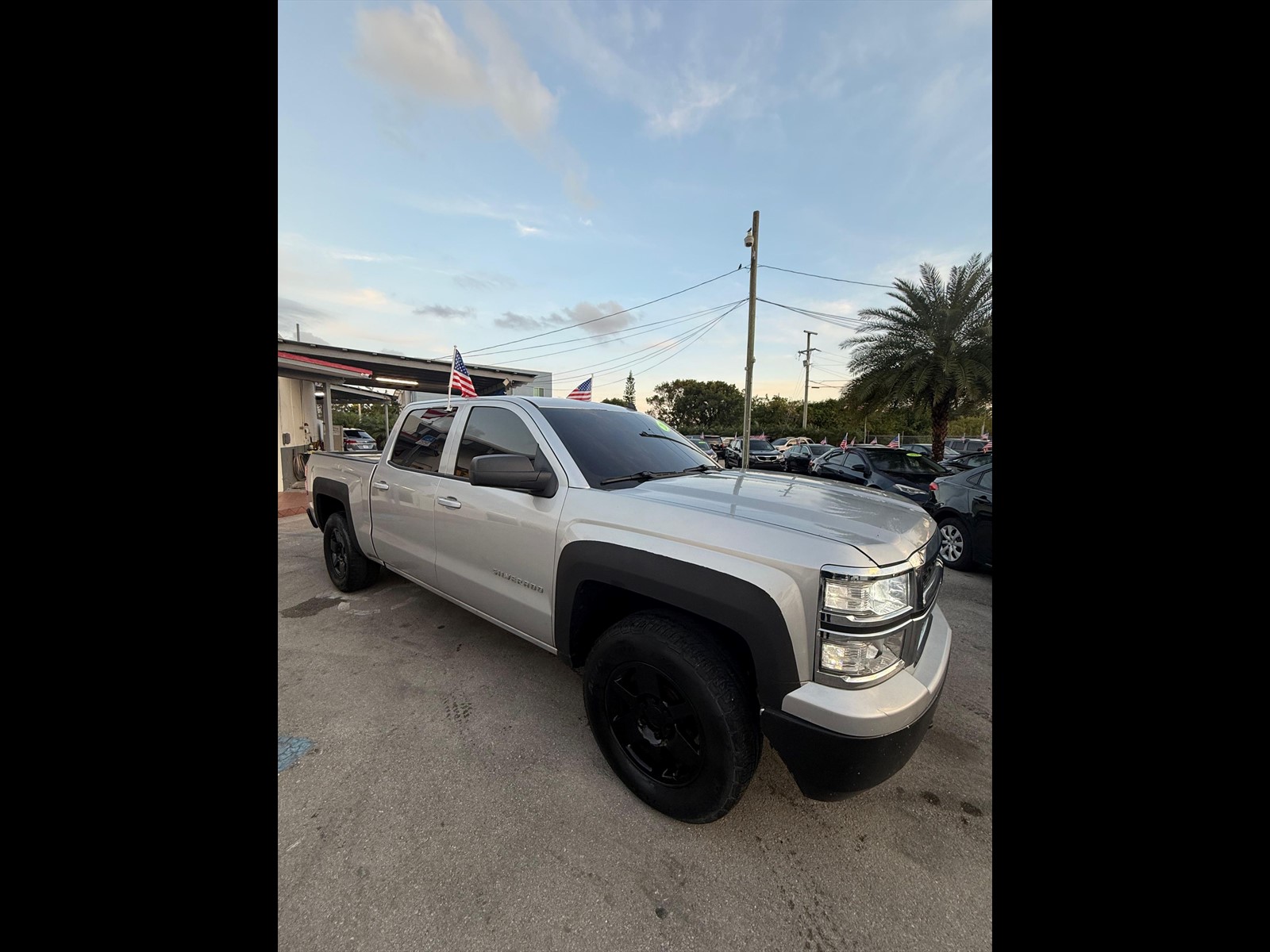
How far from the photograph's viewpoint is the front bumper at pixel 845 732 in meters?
1.58

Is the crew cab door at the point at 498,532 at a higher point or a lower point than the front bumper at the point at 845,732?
higher

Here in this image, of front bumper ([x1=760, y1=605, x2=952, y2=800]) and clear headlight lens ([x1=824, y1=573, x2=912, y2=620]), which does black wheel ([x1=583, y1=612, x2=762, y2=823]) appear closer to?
front bumper ([x1=760, y1=605, x2=952, y2=800])

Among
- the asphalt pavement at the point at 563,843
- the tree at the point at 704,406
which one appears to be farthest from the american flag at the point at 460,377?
the tree at the point at 704,406

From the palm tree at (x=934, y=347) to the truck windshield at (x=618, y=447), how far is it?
444 inches

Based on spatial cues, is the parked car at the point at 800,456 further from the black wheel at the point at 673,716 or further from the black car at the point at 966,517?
the black wheel at the point at 673,716

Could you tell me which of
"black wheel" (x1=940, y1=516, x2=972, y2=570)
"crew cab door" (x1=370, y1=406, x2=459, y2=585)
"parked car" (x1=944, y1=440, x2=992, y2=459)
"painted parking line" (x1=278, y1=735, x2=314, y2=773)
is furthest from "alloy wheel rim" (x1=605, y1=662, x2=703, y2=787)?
"parked car" (x1=944, y1=440, x2=992, y2=459)

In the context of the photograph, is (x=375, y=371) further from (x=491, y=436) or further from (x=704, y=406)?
(x=704, y=406)

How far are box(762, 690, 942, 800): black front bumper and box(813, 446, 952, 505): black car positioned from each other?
7237 mm

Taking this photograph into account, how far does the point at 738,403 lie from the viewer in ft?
181

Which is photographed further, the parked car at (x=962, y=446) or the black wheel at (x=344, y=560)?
the parked car at (x=962, y=446)

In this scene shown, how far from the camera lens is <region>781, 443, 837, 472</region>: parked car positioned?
55.4 feet
